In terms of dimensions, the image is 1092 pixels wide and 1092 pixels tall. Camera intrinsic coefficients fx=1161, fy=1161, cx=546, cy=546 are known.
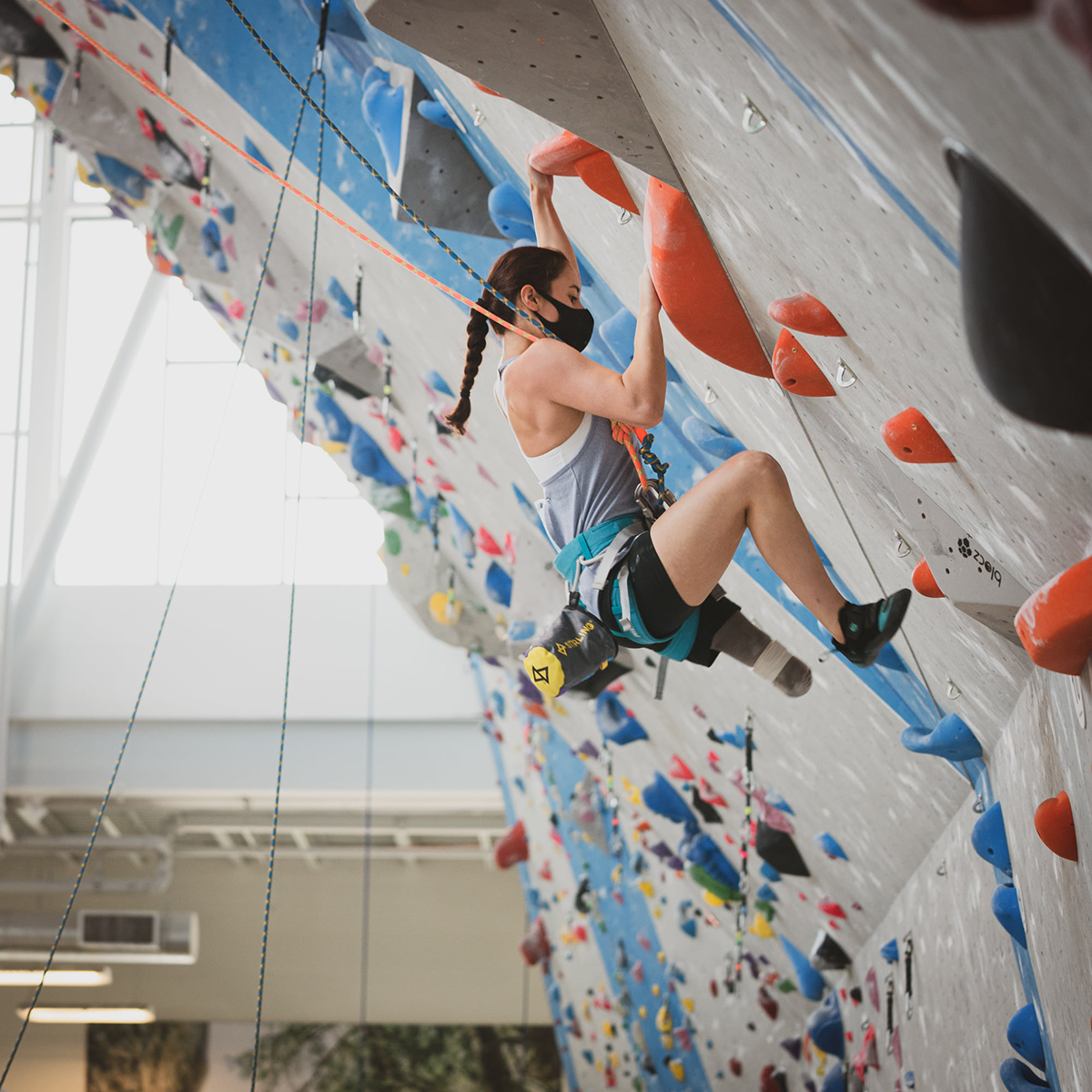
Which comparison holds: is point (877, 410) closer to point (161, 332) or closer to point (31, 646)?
point (31, 646)

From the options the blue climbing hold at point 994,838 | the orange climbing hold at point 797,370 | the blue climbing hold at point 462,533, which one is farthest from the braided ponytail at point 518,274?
the blue climbing hold at point 462,533

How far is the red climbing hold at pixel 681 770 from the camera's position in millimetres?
3561

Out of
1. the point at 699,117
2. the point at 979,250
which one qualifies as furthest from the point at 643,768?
the point at 979,250

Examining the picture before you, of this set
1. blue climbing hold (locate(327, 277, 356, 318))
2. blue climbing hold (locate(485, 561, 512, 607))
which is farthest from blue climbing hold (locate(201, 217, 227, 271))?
blue climbing hold (locate(485, 561, 512, 607))

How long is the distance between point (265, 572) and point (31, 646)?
60.9 inches

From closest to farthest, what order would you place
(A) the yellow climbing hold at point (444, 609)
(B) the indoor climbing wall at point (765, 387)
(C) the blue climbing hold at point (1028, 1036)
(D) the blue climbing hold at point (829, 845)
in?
(B) the indoor climbing wall at point (765, 387) → (C) the blue climbing hold at point (1028, 1036) → (D) the blue climbing hold at point (829, 845) → (A) the yellow climbing hold at point (444, 609)

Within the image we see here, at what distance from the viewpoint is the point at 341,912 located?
918 centimetres

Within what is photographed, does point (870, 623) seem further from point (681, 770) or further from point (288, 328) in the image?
point (288, 328)

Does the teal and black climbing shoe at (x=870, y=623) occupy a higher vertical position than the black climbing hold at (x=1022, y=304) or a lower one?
lower

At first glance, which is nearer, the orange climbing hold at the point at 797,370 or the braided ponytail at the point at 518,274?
the orange climbing hold at the point at 797,370

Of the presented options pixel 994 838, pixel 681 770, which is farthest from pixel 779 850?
pixel 994 838

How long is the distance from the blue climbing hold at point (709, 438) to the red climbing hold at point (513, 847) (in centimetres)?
461

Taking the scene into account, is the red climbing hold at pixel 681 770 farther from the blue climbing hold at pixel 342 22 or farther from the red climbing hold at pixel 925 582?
the blue climbing hold at pixel 342 22

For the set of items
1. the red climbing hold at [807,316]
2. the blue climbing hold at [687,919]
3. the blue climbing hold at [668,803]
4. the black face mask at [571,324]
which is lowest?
the blue climbing hold at [687,919]
